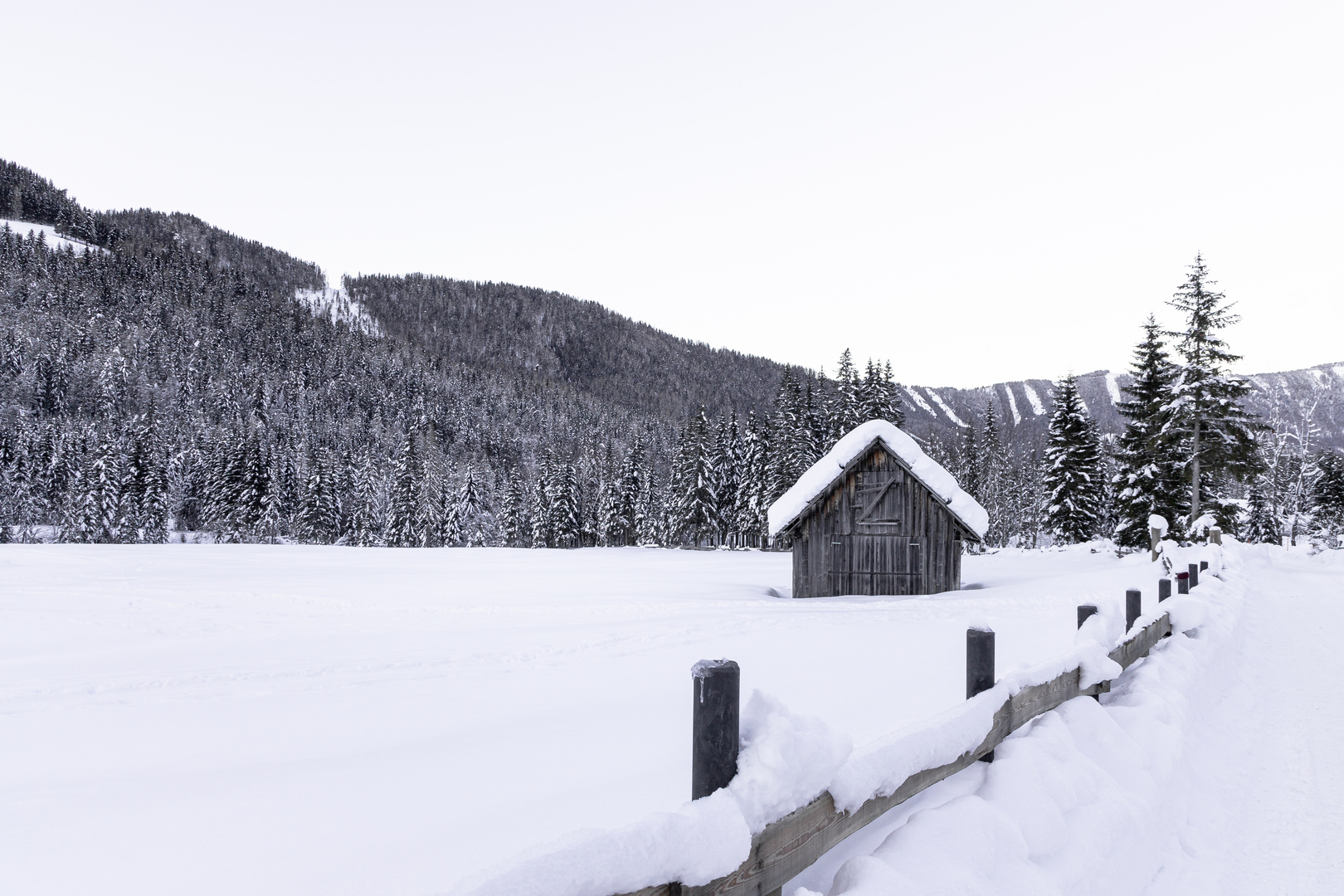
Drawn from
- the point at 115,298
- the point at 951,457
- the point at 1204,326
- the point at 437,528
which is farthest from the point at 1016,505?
the point at 115,298

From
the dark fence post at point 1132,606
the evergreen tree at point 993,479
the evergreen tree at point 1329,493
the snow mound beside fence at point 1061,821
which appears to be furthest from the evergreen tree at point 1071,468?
the snow mound beside fence at point 1061,821

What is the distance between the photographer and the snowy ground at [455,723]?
12.2 feet

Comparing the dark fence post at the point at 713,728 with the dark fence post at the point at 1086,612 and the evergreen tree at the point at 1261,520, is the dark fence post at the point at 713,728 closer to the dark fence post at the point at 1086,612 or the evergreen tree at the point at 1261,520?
the dark fence post at the point at 1086,612

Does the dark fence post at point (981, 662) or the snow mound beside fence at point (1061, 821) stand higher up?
the dark fence post at point (981, 662)

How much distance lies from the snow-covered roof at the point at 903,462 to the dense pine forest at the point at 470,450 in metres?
11.9

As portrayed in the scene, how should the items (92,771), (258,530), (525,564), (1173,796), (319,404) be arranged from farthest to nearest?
(319,404) → (258,530) → (525,564) → (92,771) → (1173,796)

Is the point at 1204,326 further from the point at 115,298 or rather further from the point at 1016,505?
the point at 115,298

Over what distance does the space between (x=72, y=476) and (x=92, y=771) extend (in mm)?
90109

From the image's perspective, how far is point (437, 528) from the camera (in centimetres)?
6731

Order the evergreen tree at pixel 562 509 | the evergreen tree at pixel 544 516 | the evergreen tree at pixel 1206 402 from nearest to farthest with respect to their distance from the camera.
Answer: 1. the evergreen tree at pixel 1206 402
2. the evergreen tree at pixel 562 509
3. the evergreen tree at pixel 544 516

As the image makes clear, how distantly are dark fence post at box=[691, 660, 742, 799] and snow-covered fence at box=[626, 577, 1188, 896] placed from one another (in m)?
0.02

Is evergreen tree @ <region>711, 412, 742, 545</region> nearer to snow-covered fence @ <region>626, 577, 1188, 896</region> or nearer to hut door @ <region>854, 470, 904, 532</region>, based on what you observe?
hut door @ <region>854, 470, 904, 532</region>

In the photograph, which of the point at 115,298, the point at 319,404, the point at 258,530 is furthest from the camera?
the point at 115,298

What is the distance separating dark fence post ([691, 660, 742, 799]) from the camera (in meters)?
1.95
